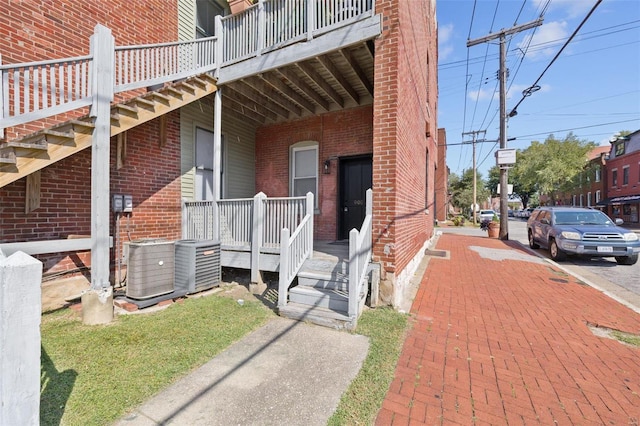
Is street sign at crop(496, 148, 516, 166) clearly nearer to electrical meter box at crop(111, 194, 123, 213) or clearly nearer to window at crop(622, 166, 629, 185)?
electrical meter box at crop(111, 194, 123, 213)

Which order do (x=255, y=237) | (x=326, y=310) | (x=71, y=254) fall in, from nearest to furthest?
(x=326, y=310), (x=71, y=254), (x=255, y=237)

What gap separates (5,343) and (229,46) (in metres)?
6.33

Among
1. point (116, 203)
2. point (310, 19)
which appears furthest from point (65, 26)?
point (310, 19)

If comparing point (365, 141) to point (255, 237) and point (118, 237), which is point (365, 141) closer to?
point (255, 237)

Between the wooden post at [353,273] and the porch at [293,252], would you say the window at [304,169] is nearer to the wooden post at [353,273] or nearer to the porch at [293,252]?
the porch at [293,252]

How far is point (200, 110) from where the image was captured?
696cm

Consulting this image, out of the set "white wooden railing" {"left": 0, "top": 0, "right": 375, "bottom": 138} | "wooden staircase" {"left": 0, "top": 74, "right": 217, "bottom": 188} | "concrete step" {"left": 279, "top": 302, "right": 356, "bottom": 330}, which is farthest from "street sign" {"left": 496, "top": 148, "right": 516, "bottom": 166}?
"wooden staircase" {"left": 0, "top": 74, "right": 217, "bottom": 188}

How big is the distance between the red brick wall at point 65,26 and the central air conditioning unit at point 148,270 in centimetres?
240

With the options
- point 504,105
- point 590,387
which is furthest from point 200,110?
point 504,105

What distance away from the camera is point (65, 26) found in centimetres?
465

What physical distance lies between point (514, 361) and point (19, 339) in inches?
158

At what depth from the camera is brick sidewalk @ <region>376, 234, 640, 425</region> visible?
7.43ft

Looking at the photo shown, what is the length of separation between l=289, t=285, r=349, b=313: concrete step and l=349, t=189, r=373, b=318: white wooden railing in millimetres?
214

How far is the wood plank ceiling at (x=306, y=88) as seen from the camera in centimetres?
531
